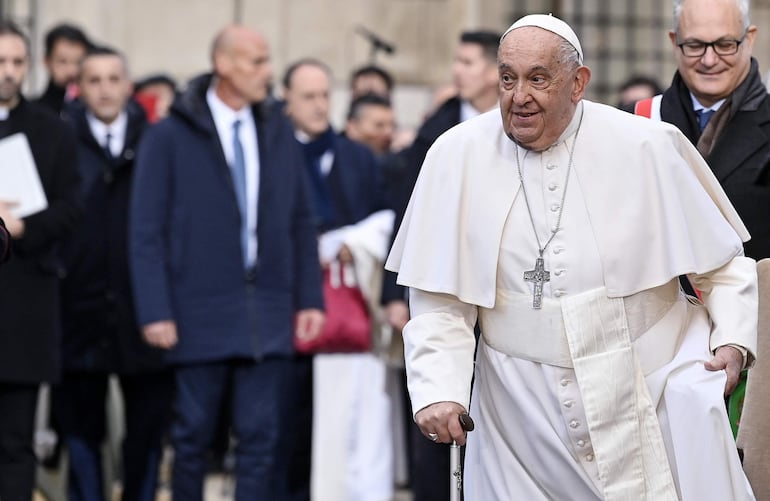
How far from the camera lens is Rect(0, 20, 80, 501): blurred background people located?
767cm

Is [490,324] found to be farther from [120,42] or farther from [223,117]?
[120,42]

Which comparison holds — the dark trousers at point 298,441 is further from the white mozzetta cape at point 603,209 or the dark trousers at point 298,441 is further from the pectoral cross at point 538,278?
the pectoral cross at point 538,278

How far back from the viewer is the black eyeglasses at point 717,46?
6469 millimetres

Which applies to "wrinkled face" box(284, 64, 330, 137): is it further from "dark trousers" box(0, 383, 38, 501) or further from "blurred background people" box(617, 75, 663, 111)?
"dark trousers" box(0, 383, 38, 501)

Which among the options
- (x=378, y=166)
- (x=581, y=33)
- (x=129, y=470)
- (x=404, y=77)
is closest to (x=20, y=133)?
(x=129, y=470)

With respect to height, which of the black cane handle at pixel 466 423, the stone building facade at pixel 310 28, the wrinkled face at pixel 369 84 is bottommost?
the black cane handle at pixel 466 423

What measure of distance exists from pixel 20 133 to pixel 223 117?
38.8 inches

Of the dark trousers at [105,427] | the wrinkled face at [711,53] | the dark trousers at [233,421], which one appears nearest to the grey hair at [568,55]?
the wrinkled face at [711,53]

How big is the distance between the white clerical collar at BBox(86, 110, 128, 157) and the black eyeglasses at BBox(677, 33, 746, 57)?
3.76 meters

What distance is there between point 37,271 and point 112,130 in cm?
173

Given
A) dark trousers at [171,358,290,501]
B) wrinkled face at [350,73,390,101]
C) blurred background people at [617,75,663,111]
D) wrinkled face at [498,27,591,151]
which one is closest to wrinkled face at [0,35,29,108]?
dark trousers at [171,358,290,501]

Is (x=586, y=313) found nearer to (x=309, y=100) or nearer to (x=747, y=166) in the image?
(x=747, y=166)

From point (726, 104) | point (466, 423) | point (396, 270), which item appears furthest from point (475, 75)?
point (466, 423)

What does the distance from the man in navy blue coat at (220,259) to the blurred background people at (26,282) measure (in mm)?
387
